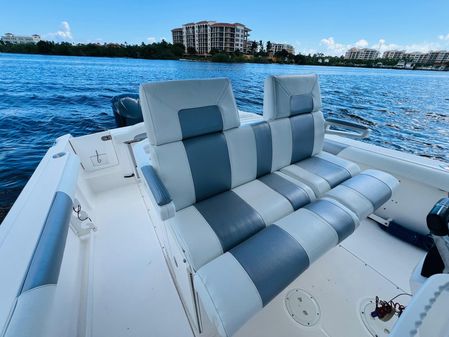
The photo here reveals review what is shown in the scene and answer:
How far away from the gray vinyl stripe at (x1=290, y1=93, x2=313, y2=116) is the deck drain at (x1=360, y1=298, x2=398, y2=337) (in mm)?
1352

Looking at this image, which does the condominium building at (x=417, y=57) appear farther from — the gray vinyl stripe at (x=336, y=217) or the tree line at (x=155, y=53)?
the gray vinyl stripe at (x=336, y=217)

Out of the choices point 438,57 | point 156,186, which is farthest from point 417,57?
point 156,186

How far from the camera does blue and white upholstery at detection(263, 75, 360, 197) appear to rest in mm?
1521

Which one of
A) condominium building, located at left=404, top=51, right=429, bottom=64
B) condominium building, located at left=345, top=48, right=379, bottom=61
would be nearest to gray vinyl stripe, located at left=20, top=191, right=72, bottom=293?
condominium building, located at left=404, top=51, right=429, bottom=64

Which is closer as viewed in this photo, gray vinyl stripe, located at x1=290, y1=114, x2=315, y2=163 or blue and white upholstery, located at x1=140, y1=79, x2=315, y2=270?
blue and white upholstery, located at x1=140, y1=79, x2=315, y2=270

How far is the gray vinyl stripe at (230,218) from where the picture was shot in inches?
40.4

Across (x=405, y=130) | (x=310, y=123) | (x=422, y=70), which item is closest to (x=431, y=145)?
(x=405, y=130)

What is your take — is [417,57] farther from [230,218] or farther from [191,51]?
[230,218]

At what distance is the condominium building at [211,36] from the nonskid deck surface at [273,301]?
32.1 meters

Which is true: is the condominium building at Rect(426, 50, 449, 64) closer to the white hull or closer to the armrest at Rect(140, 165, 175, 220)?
the white hull

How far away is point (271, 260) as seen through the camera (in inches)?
34.9

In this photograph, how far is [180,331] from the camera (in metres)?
1.04

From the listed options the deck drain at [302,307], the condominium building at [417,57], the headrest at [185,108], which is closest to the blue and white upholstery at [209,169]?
the headrest at [185,108]

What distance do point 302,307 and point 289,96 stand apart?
1.44 metres
